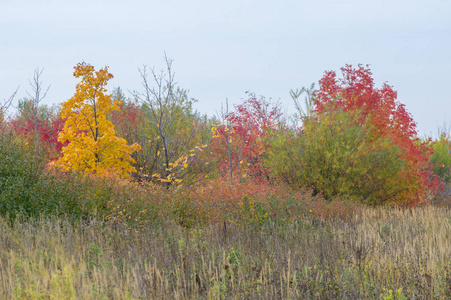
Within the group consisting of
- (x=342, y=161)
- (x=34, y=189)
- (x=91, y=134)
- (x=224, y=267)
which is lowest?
(x=224, y=267)

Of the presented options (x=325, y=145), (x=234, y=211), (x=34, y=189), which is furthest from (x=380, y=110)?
(x=34, y=189)

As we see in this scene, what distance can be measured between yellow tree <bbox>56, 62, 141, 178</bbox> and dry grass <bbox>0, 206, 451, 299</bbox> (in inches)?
201

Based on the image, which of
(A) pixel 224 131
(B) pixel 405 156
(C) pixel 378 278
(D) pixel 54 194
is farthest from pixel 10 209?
(B) pixel 405 156

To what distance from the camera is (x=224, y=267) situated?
5.31 meters

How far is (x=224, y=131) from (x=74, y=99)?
18.8 feet

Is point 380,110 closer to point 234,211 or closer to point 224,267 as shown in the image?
point 234,211

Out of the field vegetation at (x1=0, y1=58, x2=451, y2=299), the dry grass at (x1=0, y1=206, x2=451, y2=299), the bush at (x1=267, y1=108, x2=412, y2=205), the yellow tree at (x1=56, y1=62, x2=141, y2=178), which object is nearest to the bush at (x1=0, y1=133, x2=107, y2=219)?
the field vegetation at (x1=0, y1=58, x2=451, y2=299)

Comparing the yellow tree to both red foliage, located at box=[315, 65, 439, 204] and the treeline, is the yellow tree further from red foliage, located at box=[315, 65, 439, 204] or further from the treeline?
red foliage, located at box=[315, 65, 439, 204]

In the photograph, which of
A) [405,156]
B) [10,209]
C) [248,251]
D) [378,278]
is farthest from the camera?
[405,156]

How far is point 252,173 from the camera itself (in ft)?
57.1

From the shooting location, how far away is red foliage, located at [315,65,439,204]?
47.5ft

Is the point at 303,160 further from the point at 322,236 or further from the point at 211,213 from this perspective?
the point at 322,236

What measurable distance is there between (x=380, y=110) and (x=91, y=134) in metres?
9.59

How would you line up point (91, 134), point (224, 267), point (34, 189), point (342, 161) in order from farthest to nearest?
point (91, 134)
point (342, 161)
point (34, 189)
point (224, 267)
